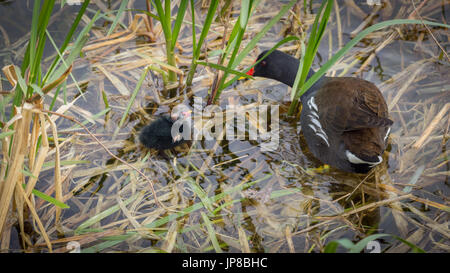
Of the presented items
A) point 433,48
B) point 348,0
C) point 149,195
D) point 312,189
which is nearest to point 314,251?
point 312,189

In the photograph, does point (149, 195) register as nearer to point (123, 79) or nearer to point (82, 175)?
point (82, 175)

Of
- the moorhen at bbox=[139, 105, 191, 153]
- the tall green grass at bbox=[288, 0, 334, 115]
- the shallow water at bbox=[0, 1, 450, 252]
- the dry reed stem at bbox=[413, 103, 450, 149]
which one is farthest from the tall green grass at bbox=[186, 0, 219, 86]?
the dry reed stem at bbox=[413, 103, 450, 149]

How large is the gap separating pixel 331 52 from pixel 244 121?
1.21 m

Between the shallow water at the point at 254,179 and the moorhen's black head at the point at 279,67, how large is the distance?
15cm

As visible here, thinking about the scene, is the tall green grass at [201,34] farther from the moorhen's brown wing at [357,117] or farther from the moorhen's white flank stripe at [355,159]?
the moorhen's white flank stripe at [355,159]

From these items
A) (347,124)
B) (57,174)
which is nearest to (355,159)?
(347,124)

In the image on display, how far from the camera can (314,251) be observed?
2.31m

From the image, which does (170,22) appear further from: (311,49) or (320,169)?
(320,169)

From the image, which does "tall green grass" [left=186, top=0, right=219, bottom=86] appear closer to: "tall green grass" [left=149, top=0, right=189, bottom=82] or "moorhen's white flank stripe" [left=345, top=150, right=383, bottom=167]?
"tall green grass" [left=149, top=0, right=189, bottom=82]

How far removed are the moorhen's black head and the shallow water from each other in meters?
0.15

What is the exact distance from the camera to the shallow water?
2379mm

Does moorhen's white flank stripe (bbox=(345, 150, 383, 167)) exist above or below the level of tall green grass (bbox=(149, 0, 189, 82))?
below

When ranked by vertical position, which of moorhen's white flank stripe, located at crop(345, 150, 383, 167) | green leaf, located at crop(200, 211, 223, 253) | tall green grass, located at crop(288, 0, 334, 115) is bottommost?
green leaf, located at crop(200, 211, 223, 253)

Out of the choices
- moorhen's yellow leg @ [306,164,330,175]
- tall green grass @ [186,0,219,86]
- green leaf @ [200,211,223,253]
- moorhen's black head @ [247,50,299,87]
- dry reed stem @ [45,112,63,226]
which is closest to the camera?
dry reed stem @ [45,112,63,226]
